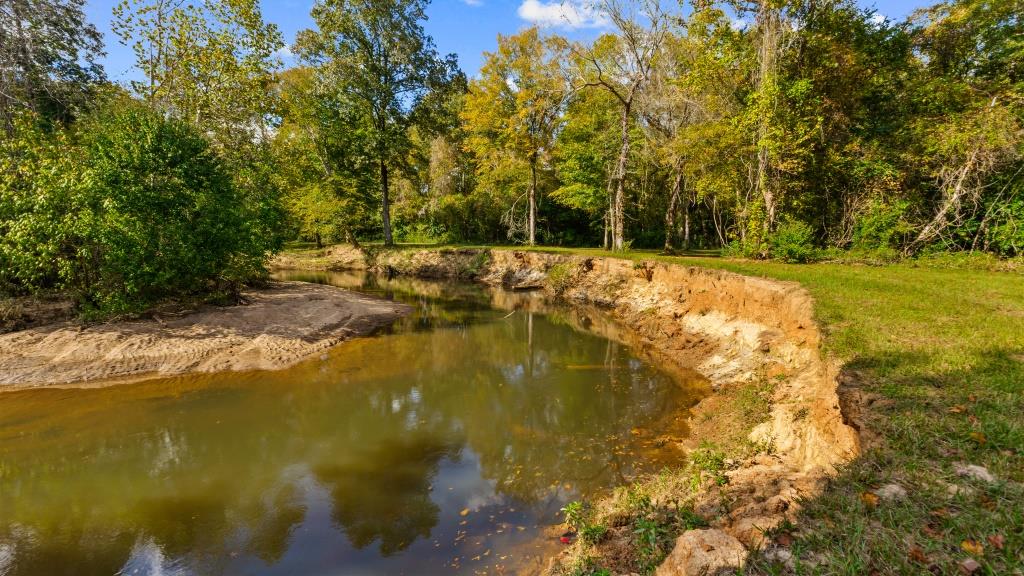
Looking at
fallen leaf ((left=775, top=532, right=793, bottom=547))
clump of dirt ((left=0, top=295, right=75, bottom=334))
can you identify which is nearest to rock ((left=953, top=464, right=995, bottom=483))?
fallen leaf ((left=775, top=532, right=793, bottom=547))

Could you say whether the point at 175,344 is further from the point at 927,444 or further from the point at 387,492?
the point at 927,444

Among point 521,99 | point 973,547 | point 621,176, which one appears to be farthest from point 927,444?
point 521,99

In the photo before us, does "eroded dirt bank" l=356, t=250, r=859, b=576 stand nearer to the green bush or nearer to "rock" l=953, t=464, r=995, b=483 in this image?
"rock" l=953, t=464, r=995, b=483

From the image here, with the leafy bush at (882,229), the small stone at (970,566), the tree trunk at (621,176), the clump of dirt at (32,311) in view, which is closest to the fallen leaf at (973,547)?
the small stone at (970,566)

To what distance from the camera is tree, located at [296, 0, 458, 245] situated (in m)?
25.2

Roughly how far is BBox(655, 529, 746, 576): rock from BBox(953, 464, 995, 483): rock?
200cm

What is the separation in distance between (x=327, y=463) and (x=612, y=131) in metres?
23.6

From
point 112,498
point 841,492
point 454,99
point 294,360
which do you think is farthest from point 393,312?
point 454,99

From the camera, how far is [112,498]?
5.69m

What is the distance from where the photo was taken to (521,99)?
22.6 meters

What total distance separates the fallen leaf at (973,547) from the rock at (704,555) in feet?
4.05

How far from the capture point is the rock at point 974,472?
3303 mm

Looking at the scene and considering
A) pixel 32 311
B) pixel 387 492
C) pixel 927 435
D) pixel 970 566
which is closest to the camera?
pixel 970 566

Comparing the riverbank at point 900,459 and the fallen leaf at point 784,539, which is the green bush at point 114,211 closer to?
the riverbank at point 900,459
